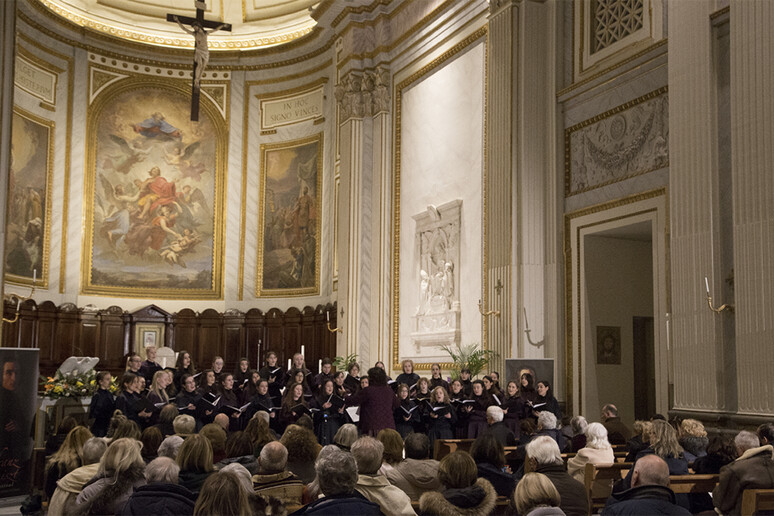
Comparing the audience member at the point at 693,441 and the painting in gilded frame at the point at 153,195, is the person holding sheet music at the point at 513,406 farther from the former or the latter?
the painting in gilded frame at the point at 153,195

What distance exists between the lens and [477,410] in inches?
464

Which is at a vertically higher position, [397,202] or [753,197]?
[397,202]

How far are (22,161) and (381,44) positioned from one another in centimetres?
906

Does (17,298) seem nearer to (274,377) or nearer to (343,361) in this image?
(343,361)

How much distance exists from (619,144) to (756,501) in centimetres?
801

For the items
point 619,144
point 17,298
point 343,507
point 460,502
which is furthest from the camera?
point 17,298

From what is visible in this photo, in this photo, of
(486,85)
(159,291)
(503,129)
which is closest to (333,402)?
(503,129)

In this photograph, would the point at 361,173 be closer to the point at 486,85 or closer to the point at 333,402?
the point at 486,85

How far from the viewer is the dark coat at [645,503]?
4242mm

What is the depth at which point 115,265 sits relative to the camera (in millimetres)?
22234

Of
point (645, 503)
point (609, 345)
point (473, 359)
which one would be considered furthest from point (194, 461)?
point (473, 359)

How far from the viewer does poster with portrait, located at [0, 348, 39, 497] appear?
901 centimetres

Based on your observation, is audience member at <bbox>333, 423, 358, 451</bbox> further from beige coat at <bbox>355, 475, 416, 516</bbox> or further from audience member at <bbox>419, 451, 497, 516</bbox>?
audience member at <bbox>419, 451, 497, 516</bbox>

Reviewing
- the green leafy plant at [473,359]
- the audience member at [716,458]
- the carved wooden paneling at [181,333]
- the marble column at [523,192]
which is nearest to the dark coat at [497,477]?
the audience member at [716,458]
